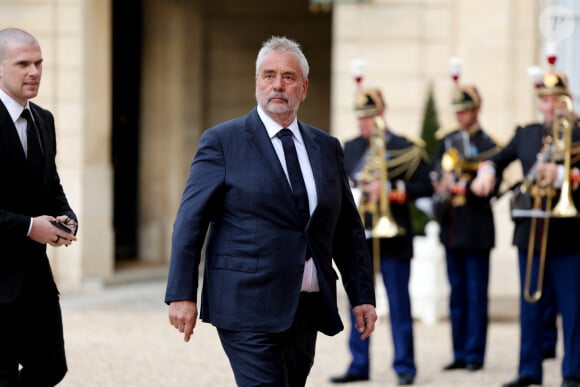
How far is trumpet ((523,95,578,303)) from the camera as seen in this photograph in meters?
8.74

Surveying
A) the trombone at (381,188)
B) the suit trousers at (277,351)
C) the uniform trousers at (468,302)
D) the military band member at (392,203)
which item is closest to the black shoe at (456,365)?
the uniform trousers at (468,302)

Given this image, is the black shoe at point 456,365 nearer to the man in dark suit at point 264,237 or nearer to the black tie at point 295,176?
the man in dark suit at point 264,237

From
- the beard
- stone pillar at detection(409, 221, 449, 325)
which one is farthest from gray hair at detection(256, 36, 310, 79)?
stone pillar at detection(409, 221, 449, 325)

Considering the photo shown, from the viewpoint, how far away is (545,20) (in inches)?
568

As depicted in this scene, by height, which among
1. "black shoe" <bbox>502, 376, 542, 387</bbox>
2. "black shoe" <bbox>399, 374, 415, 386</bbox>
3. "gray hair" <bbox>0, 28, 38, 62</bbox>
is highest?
"gray hair" <bbox>0, 28, 38, 62</bbox>

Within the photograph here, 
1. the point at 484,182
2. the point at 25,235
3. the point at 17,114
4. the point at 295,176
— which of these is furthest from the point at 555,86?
the point at 25,235

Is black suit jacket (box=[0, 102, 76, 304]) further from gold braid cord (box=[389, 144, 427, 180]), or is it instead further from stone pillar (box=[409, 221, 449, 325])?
stone pillar (box=[409, 221, 449, 325])

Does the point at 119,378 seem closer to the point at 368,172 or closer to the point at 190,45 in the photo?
the point at 368,172

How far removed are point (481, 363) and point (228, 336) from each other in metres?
4.76

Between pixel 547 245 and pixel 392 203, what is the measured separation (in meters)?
1.26

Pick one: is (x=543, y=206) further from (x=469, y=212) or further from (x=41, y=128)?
(x=41, y=128)

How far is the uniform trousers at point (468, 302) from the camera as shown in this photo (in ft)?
32.4

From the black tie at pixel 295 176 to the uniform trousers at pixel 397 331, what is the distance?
11.9 ft

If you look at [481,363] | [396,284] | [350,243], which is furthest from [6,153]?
[481,363]
